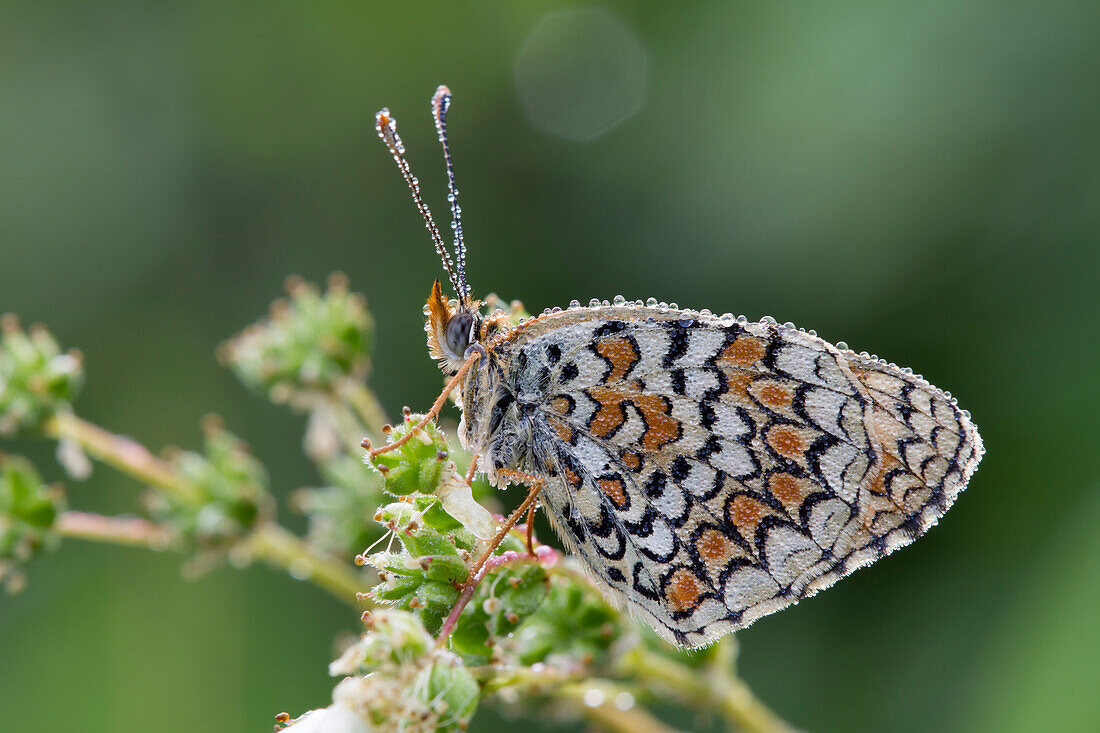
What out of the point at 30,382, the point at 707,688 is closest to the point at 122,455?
the point at 30,382

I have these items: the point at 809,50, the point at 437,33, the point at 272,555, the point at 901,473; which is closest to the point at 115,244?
the point at 437,33

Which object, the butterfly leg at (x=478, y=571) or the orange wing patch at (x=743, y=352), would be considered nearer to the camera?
the butterfly leg at (x=478, y=571)

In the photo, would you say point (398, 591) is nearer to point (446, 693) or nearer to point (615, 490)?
point (446, 693)

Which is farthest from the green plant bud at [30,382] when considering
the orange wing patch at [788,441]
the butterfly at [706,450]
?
the orange wing patch at [788,441]

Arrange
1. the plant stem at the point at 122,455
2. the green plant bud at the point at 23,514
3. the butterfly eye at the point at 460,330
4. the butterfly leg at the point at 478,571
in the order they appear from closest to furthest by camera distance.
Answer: the butterfly leg at the point at 478,571
the butterfly eye at the point at 460,330
the green plant bud at the point at 23,514
the plant stem at the point at 122,455

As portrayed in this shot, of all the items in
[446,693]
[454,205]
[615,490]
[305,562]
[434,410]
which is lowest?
[446,693]

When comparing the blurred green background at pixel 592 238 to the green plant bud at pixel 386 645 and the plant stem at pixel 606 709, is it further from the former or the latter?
the green plant bud at pixel 386 645

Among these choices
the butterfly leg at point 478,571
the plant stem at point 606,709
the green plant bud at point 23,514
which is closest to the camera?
the butterfly leg at point 478,571
